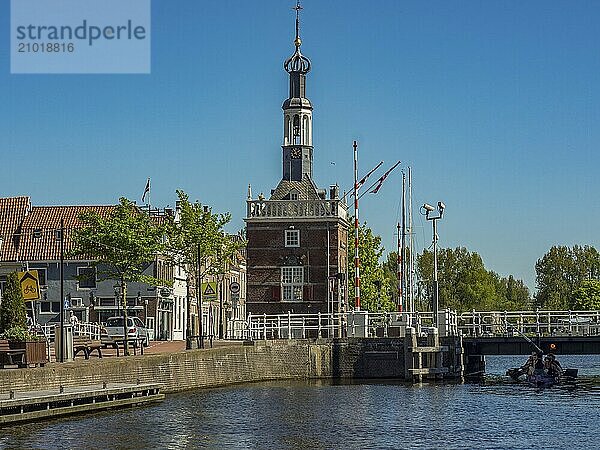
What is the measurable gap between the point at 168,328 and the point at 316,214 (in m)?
15.8

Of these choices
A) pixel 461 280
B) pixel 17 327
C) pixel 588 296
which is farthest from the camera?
pixel 461 280

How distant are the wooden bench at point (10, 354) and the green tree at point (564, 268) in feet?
376

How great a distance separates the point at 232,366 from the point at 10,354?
19.8m

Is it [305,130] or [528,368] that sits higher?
[305,130]

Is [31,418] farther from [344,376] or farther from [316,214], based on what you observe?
[316,214]

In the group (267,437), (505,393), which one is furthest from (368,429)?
(505,393)

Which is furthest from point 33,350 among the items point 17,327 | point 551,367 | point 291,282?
point 291,282

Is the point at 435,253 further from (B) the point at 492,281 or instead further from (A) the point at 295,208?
(B) the point at 492,281

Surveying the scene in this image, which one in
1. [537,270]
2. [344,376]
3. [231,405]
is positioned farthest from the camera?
[537,270]

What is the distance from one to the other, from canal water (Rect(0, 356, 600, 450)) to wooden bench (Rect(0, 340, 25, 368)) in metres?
3.76

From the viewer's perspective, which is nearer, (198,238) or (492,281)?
(198,238)

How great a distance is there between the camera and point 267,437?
39094 mm

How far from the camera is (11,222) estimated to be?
324 feet

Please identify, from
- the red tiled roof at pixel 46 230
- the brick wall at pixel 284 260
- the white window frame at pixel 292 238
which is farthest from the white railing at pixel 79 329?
the red tiled roof at pixel 46 230
